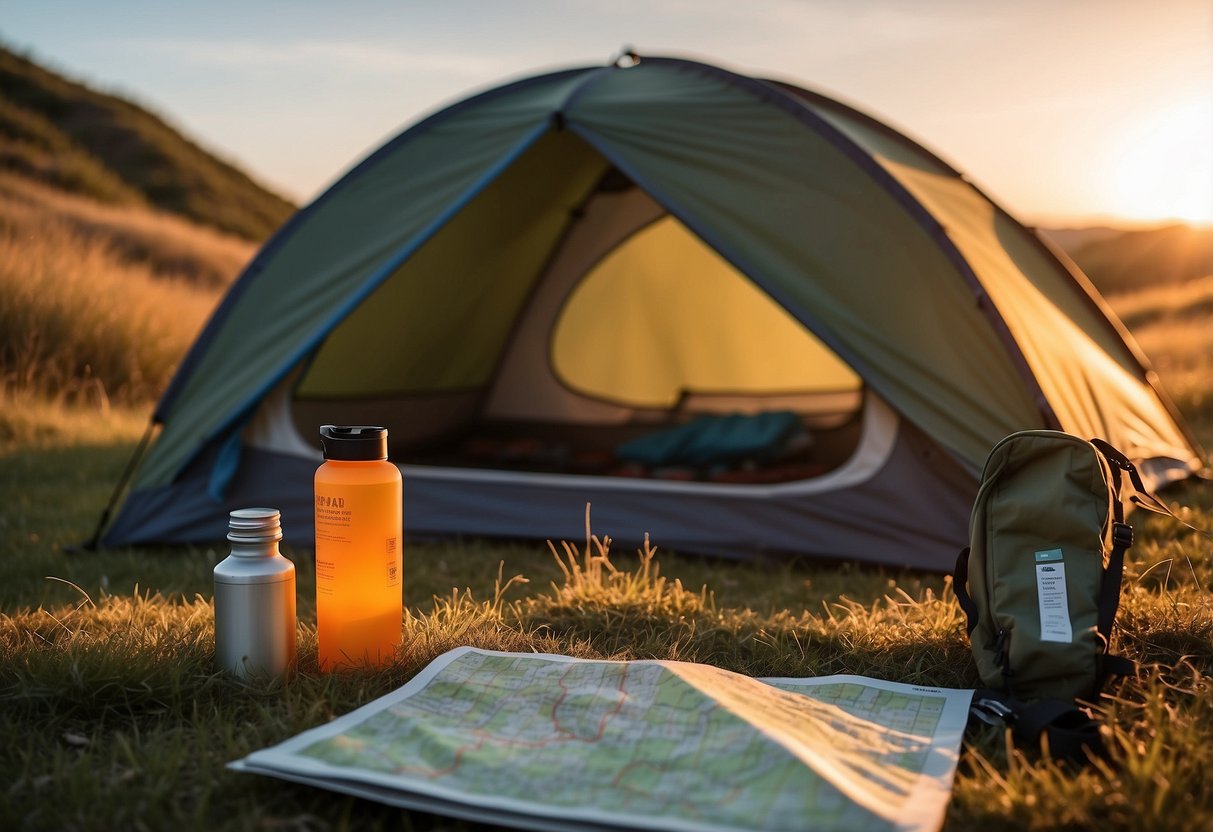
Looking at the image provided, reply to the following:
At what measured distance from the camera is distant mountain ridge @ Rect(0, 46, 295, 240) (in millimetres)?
17844

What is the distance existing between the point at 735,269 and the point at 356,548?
214 centimetres

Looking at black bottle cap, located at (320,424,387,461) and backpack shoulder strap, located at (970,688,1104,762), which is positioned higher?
black bottle cap, located at (320,424,387,461)

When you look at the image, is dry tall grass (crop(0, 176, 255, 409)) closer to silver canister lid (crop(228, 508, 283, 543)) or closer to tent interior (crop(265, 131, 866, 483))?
tent interior (crop(265, 131, 866, 483))

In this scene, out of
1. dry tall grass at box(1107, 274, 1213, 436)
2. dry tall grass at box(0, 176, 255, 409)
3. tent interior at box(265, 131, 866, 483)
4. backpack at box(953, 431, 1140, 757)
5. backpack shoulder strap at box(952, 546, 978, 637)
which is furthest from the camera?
dry tall grass at box(1107, 274, 1213, 436)

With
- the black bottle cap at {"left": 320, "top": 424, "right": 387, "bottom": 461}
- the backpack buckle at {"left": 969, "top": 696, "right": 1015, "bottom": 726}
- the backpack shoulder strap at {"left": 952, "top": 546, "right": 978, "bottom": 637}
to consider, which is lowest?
the backpack buckle at {"left": 969, "top": 696, "right": 1015, "bottom": 726}

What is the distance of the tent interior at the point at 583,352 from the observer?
3924 millimetres

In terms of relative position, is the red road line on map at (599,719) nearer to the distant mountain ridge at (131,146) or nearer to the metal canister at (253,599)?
the metal canister at (253,599)

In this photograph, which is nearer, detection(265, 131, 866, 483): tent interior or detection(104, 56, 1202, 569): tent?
detection(104, 56, 1202, 569): tent

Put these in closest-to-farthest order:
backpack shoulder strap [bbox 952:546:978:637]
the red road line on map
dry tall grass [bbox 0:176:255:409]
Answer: the red road line on map → backpack shoulder strap [bbox 952:546:978:637] → dry tall grass [bbox 0:176:255:409]

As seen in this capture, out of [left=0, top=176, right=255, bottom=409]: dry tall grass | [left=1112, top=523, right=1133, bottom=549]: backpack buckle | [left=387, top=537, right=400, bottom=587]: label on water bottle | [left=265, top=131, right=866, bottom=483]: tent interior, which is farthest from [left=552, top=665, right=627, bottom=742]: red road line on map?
[left=0, top=176, right=255, bottom=409]: dry tall grass

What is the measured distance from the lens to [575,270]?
459 cm

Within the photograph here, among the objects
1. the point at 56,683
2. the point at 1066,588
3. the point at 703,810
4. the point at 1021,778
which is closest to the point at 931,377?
the point at 1066,588

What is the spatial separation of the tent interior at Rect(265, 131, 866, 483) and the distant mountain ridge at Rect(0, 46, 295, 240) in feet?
45.9

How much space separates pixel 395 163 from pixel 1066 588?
98.1 inches
